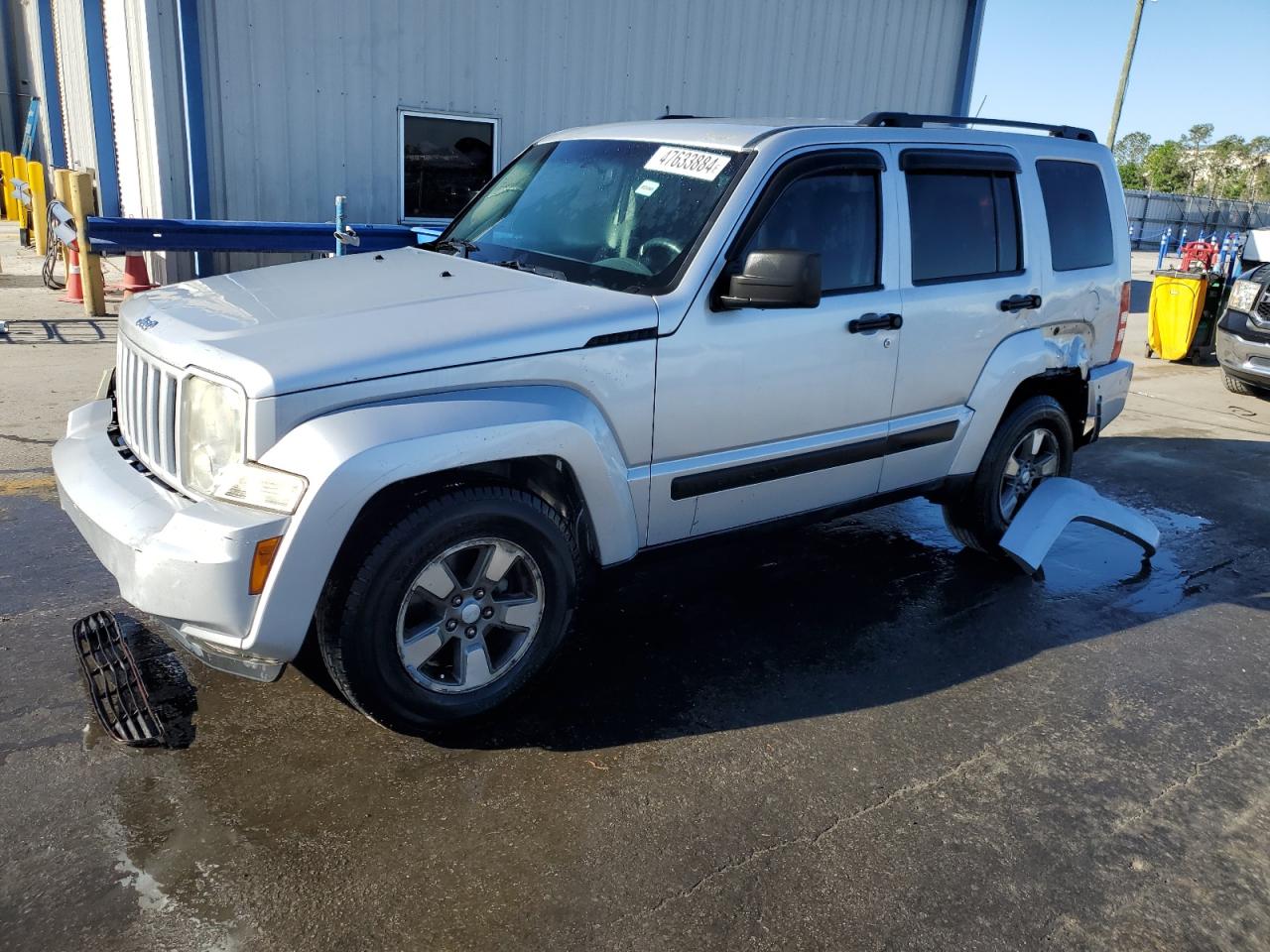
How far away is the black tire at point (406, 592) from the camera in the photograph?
9.84ft

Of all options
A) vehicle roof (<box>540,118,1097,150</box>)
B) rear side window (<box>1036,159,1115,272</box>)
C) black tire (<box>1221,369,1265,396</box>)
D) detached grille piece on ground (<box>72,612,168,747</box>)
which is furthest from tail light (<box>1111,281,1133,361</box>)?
black tire (<box>1221,369,1265,396</box>)

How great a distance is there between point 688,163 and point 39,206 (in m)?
14.5

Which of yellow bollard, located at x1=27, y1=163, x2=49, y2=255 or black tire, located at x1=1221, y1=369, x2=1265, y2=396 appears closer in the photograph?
black tire, located at x1=1221, y1=369, x2=1265, y2=396

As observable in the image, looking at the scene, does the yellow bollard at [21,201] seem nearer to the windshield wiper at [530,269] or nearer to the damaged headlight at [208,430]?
the windshield wiper at [530,269]

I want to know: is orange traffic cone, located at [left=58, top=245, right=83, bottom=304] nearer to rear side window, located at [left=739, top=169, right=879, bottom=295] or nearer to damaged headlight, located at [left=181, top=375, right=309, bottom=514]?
damaged headlight, located at [left=181, top=375, right=309, bottom=514]

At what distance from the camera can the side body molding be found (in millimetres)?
4688

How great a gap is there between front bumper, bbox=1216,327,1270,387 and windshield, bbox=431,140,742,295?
790 centimetres

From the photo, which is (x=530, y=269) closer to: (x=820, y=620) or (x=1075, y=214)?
(x=820, y=620)

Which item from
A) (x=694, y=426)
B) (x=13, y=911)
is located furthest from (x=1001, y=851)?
(x=13, y=911)

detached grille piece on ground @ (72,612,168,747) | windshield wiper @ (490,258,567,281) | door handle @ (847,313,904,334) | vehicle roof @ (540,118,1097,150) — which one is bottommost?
detached grille piece on ground @ (72,612,168,747)

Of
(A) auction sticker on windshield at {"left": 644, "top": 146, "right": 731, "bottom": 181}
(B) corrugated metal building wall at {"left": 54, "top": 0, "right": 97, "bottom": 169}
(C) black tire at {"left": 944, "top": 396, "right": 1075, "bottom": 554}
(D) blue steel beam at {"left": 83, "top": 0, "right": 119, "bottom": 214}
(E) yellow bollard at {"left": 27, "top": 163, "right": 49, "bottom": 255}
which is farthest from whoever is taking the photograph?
(E) yellow bollard at {"left": 27, "top": 163, "right": 49, "bottom": 255}

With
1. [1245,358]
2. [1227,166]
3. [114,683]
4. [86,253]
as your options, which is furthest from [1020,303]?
[1227,166]

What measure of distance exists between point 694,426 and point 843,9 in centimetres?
1142

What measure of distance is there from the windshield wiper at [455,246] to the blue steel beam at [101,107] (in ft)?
31.4
